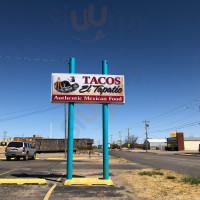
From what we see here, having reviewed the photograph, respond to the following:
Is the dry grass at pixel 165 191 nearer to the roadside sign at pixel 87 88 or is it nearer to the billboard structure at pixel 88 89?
the billboard structure at pixel 88 89

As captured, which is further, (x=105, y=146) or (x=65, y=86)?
(x=65, y=86)

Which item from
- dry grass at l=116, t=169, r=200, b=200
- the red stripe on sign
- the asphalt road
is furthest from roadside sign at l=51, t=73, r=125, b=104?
the asphalt road

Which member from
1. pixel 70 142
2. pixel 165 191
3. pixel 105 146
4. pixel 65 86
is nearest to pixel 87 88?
pixel 65 86

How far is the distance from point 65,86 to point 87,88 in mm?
995

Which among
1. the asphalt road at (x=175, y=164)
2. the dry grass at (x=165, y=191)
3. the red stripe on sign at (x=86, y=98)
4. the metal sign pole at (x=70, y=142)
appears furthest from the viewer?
the asphalt road at (x=175, y=164)

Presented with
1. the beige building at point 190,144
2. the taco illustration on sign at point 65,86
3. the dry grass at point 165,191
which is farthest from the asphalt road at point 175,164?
the beige building at point 190,144

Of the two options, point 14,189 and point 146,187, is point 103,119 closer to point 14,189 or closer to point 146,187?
point 146,187

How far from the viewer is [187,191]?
7.59 m

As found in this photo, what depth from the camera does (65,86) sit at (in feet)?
32.4

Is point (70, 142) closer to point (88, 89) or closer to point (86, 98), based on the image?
point (86, 98)

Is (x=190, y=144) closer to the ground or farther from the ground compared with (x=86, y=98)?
closer to the ground

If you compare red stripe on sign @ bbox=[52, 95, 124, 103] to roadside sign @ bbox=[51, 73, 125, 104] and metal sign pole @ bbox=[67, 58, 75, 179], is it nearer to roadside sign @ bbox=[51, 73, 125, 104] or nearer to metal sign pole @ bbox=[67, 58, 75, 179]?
roadside sign @ bbox=[51, 73, 125, 104]

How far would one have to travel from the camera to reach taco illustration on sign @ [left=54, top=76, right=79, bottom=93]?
9828mm

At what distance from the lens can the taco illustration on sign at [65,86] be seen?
9828 mm
